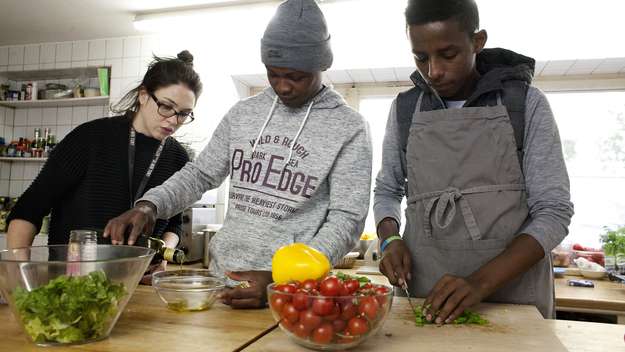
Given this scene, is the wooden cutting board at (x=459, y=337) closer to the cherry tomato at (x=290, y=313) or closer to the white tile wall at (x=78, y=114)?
the cherry tomato at (x=290, y=313)

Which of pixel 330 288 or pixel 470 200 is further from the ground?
pixel 470 200

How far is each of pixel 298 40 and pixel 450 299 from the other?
0.74 m

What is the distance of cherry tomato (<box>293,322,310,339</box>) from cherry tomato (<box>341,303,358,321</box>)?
62 millimetres

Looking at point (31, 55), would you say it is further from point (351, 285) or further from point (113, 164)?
point (351, 285)

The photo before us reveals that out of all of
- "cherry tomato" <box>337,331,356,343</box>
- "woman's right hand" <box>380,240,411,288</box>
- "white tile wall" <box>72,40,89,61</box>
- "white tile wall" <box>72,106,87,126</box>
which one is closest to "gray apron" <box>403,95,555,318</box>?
"woman's right hand" <box>380,240,411,288</box>

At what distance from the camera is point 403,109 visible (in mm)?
1420

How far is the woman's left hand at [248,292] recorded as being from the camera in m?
1.11

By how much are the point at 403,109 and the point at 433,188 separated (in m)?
0.25

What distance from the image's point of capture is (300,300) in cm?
81

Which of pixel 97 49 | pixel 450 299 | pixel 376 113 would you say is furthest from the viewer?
pixel 97 49

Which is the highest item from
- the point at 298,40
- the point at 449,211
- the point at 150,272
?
the point at 298,40

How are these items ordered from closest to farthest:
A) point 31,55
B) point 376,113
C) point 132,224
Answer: point 132,224
point 376,113
point 31,55

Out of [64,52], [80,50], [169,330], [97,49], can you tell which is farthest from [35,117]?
[169,330]

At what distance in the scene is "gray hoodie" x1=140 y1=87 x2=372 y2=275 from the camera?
1.31m
